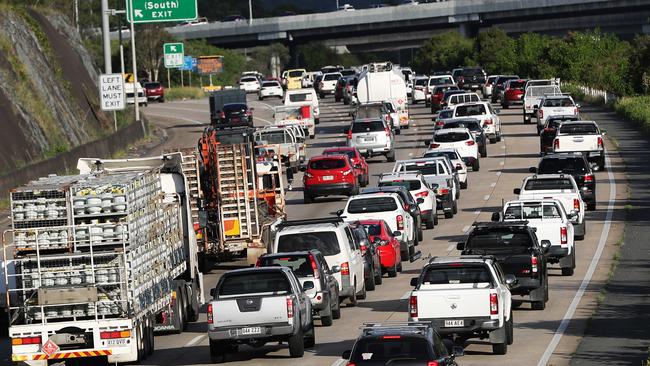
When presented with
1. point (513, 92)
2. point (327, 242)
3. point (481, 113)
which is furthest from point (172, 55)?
point (327, 242)

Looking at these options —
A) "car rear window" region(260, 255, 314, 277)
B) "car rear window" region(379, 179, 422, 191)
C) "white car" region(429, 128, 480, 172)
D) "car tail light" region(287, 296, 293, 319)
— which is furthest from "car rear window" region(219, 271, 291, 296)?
"white car" region(429, 128, 480, 172)

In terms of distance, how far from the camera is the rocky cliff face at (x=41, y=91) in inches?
2485

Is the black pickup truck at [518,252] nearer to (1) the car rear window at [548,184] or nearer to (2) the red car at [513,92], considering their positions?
(1) the car rear window at [548,184]

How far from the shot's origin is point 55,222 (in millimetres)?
24781

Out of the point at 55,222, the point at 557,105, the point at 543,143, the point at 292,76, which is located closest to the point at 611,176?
the point at 543,143

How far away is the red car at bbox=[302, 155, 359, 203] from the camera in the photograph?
5262cm

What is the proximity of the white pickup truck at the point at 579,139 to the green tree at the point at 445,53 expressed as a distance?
3633 inches

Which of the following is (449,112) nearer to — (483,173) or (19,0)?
(483,173)

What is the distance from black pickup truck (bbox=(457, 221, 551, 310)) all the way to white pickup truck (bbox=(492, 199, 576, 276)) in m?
4.47

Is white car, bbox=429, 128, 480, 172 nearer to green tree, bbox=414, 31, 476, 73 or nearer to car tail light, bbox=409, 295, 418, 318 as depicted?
car tail light, bbox=409, 295, 418, 318

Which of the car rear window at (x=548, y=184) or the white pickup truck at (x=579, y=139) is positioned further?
the white pickup truck at (x=579, y=139)

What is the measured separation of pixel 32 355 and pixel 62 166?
3216 cm

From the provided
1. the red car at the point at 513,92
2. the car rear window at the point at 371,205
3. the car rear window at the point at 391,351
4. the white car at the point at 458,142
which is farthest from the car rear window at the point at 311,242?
the red car at the point at 513,92

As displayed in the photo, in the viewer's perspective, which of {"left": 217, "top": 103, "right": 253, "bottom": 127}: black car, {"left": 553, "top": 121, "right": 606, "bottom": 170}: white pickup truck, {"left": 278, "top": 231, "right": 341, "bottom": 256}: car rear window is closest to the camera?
{"left": 278, "top": 231, "right": 341, "bottom": 256}: car rear window
